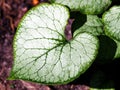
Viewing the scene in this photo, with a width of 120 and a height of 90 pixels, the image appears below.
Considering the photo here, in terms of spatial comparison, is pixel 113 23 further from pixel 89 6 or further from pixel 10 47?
pixel 10 47

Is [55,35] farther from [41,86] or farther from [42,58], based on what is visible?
[41,86]

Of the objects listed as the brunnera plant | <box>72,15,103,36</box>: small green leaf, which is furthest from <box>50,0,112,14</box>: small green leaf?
<box>72,15,103,36</box>: small green leaf

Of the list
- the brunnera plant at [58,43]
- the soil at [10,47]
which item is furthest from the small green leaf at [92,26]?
the soil at [10,47]

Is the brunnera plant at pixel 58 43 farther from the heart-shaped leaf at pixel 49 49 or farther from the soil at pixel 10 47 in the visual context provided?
the soil at pixel 10 47

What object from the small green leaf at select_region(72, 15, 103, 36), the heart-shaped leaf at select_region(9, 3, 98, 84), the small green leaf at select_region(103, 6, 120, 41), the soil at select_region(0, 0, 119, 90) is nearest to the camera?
the heart-shaped leaf at select_region(9, 3, 98, 84)

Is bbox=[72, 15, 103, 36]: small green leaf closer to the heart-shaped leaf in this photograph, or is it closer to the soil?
the heart-shaped leaf

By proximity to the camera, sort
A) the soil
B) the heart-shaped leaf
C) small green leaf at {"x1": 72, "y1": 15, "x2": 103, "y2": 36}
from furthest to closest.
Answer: the soil
small green leaf at {"x1": 72, "y1": 15, "x2": 103, "y2": 36}
the heart-shaped leaf

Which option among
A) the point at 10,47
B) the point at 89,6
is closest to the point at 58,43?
the point at 89,6
